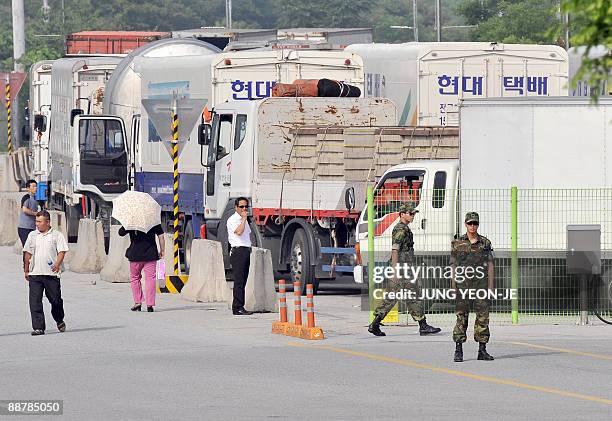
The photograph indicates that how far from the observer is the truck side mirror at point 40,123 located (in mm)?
43109

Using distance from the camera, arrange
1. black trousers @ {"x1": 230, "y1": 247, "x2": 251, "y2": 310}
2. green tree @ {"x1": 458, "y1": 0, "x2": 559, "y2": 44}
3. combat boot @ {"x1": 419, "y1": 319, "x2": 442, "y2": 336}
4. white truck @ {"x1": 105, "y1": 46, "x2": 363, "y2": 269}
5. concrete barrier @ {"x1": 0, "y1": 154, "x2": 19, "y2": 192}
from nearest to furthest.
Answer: combat boot @ {"x1": 419, "y1": 319, "x2": 442, "y2": 336} → black trousers @ {"x1": 230, "y1": 247, "x2": 251, "y2": 310} → white truck @ {"x1": 105, "y1": 46, "x2": 363, "y2": 269} → concrete barrier @ {"x1": 0, "y1": 154, "x2": 19, "y2": 192} → green tree @ {"x1": 458, "y1": 0, "x2": 559, "y2": 44}

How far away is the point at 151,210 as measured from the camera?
79.8ft

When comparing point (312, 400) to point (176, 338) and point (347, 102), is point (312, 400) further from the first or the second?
point (347, 102)

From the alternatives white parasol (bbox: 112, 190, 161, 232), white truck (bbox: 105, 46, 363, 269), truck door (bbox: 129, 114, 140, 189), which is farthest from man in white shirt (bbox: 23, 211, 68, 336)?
truck door (bbox: 129, 114, 140, 189)

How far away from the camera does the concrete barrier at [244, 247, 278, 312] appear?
23703 mm

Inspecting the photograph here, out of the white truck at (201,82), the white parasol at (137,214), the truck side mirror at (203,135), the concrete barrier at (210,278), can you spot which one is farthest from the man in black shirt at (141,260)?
the white truck at (201,82)

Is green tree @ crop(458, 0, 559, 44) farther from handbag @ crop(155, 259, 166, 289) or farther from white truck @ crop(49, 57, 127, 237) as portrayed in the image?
handbag @ crop(155, 259, 166, 289)

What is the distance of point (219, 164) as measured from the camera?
95.0 ft

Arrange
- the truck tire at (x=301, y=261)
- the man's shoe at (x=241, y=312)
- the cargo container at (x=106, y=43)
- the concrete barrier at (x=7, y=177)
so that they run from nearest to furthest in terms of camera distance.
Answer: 1. the man's shoe at (x=241, y=312)
2. the truck tire at (x=301, y=261)
3. the cargo container at (x=106, y=43)
4. the concrete barrier at (x=7, y=177)

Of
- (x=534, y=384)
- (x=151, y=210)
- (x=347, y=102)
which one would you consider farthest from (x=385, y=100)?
(x=534, y=384)

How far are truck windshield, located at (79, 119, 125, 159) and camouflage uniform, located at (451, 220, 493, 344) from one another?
60.0ft

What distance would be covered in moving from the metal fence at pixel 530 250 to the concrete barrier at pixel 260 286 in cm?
175

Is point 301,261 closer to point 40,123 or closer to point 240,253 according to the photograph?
point 240,253

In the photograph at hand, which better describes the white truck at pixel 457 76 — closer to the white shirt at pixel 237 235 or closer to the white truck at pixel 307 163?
the white truck at pixel 307 163
